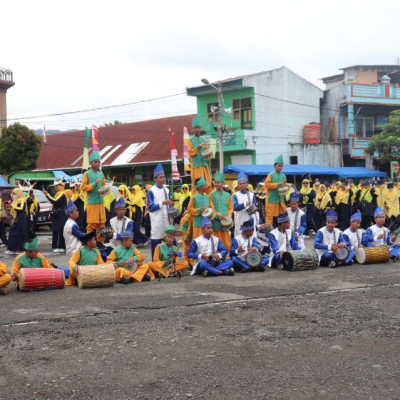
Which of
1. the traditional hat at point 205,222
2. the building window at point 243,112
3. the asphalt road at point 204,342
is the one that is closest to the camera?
the asphalt road at point 204,342

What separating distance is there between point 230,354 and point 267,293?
2.91 metres

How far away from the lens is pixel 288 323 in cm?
638

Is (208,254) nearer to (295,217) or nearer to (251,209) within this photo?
(251,209)

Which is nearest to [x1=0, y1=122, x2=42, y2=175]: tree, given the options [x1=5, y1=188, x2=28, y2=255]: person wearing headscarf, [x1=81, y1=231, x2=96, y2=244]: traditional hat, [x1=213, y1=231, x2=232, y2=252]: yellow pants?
[x1=5, y1=188, x2=28, y2=255]: person wearing headscarf

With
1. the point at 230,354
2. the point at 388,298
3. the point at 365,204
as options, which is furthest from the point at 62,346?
the point at 365,204

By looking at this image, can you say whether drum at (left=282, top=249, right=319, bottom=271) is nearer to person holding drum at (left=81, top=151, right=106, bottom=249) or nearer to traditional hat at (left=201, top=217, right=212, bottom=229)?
traditional hat at (left=201, top=217, right=212, bottom=229)

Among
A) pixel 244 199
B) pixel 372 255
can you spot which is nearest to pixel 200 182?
pixel 244 199

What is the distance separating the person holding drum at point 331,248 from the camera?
1067 centimetres

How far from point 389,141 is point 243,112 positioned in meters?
8.49

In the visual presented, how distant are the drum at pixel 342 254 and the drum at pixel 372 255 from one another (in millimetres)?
358

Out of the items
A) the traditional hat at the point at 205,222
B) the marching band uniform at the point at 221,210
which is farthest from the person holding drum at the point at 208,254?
the marching band uniform at the point at 221,210

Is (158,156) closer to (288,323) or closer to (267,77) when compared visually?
(267,77)

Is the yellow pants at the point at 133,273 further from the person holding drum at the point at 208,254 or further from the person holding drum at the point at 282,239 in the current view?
the person holding drum at the point at 282,239

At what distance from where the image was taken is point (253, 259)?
10.2 m
